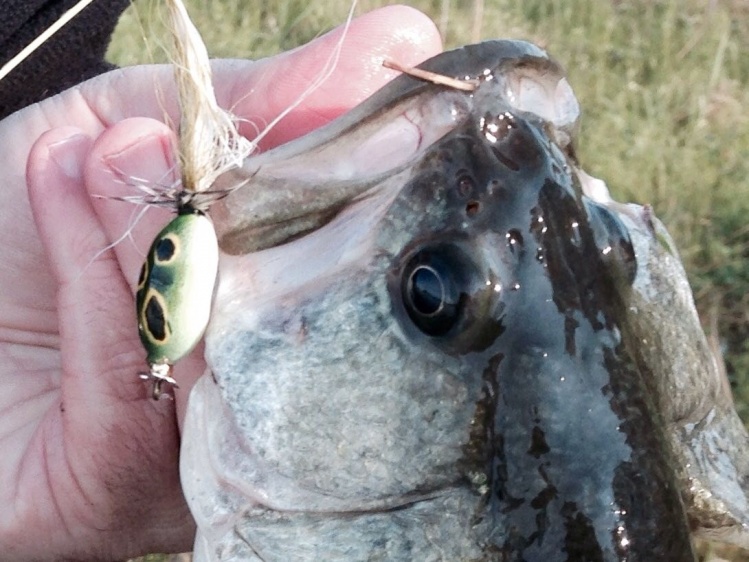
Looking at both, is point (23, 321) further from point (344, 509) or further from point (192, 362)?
point (344, 509)

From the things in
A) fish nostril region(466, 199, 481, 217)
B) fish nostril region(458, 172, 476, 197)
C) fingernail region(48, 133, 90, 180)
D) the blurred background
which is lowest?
the blurred background

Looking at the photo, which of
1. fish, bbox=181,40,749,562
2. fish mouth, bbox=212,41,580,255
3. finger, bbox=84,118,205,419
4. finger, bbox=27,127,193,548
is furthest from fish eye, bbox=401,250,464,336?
finger, bbox=27,127,193,548

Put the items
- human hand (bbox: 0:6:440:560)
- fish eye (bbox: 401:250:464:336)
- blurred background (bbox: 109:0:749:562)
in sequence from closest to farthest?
fish eye (bbox: 401:250:464:336)
human hand (bbox: 0:6:440:560)
blurred background (bbox: 109:0:749:562)

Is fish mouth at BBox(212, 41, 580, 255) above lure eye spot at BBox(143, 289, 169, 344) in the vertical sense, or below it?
above

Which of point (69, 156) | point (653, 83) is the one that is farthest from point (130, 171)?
point (653, 83)

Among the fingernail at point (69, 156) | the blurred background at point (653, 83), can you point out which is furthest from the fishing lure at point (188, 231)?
the blurred background at point (653, 83)

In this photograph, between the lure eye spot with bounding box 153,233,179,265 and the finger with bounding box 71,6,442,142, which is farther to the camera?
the finger with bounding box 71,6,442,142

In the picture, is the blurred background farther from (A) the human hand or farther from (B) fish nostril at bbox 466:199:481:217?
(B) fish nostril at bbox 466:199:481:217

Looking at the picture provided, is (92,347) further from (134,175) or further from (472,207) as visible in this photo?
(472,207)
